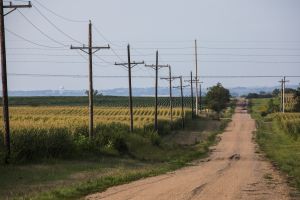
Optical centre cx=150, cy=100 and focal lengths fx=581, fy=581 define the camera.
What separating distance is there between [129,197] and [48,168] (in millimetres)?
10797

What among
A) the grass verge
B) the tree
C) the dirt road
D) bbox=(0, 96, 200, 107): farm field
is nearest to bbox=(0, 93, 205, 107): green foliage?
bbox=(0, 96, 200, 107): farm field

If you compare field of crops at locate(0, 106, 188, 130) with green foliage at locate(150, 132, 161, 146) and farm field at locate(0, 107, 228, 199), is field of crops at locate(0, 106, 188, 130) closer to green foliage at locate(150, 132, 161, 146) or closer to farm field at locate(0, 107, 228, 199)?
farm field at locate(0, 107, 228, 199)

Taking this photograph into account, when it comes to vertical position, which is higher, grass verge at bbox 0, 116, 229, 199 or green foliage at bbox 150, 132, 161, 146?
grass verge at bbox 0, 116, 229, 199

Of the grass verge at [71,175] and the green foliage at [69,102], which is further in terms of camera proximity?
the green foliage at [69,102]

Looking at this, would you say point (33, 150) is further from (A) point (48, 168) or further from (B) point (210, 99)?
(B) point (210, 99)

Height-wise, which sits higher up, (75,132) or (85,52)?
(85,52)

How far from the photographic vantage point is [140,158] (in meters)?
36.8

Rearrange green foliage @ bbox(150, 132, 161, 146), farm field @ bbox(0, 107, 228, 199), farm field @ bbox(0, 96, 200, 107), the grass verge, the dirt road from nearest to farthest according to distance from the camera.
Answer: the dirt road < the grass verge < farm field @ bbox(0, 107, 228, 199) < green foliage @ bbox(150, 132, 161, 146) < farm field @ bbox(0, 96, 200, 107)

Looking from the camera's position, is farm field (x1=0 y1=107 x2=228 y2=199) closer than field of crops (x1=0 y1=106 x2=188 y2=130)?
Yes

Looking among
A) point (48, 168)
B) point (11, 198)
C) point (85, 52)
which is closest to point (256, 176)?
point (48, 168)

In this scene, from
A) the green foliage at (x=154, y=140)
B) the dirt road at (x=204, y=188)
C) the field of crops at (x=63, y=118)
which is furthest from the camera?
the green foliage at (x=154, y=140)

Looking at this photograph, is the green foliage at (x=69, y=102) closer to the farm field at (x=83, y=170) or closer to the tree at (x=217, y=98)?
the tree at (x=217, y=98)

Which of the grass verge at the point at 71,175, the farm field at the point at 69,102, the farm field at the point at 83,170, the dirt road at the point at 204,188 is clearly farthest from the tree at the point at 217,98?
the dirt road at the point at 204,188

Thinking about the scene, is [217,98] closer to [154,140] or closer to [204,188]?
[154,140]
